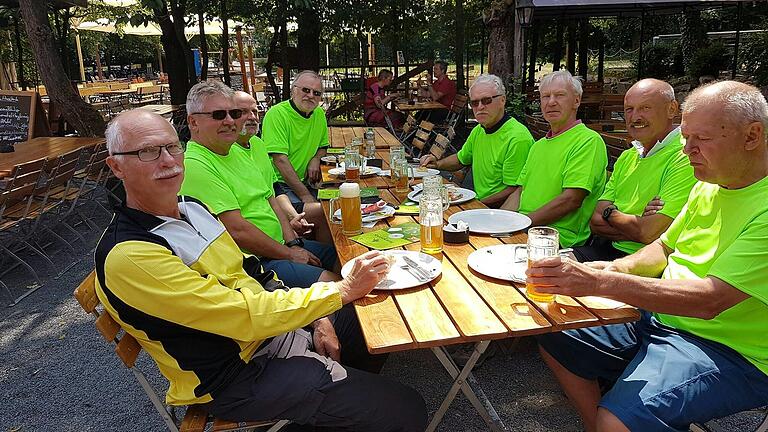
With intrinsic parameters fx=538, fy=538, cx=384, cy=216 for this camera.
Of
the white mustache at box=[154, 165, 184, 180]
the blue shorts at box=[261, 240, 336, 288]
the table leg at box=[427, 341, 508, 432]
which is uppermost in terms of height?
the white mustache at box=[154, 165, 184, 180]

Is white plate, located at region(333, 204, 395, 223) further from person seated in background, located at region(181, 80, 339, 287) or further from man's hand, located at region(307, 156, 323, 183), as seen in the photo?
man's hand, located at region(307, 156, 323, 183)

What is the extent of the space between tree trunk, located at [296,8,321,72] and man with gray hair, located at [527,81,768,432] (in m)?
9.28

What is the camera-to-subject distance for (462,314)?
5.68ft

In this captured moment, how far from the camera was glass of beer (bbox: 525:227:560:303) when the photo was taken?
1.77 metres

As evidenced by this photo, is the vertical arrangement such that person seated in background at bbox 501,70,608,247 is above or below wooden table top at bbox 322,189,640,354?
above

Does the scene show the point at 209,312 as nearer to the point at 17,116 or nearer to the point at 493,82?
the point at 493,82

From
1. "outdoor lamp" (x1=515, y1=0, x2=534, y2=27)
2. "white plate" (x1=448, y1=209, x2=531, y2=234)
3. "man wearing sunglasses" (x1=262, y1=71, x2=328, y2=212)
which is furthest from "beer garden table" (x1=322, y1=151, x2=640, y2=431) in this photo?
"outdoor lamp" (x1=515, y1=0, x2=534, y2=27)

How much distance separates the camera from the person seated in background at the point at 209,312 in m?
1.62

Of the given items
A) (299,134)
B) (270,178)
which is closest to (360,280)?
(270,178)

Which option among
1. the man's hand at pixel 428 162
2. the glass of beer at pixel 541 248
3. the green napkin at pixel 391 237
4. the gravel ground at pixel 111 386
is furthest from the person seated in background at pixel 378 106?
the glass of beer at pixel 541 248

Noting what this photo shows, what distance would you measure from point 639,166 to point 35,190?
187 inches

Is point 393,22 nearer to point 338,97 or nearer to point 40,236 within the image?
point 338,97

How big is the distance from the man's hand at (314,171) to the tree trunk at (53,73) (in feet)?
14.7

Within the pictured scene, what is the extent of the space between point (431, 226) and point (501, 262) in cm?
33
